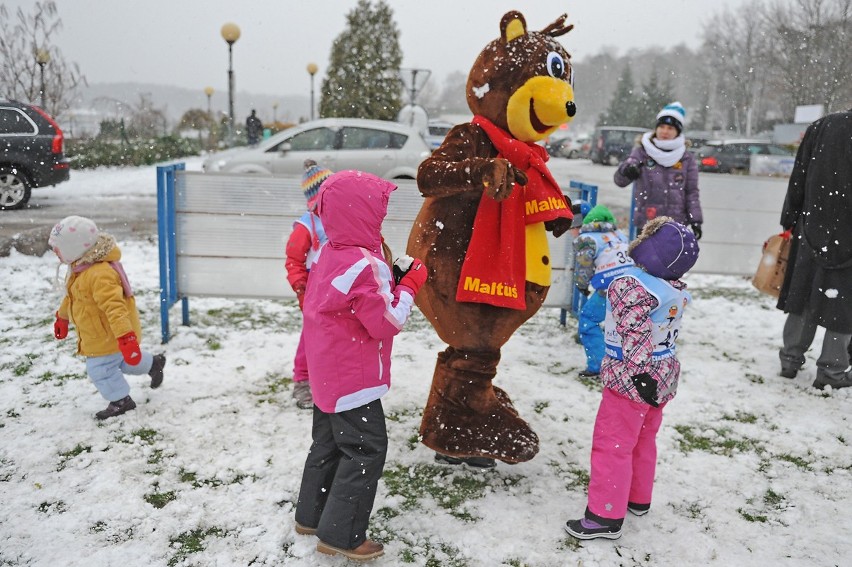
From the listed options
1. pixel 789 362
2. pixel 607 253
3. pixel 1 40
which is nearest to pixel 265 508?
pixel 607 253

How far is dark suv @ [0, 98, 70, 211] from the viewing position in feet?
36.6

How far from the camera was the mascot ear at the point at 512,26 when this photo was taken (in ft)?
10.5

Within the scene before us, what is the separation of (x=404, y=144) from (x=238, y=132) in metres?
27.2

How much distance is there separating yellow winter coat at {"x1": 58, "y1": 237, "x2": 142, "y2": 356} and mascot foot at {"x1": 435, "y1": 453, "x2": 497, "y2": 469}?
187 centimetres

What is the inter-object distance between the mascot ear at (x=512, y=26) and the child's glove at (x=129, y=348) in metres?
2.54

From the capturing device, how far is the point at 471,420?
3.27 m

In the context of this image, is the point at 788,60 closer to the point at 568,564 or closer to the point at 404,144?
the point at 404,144

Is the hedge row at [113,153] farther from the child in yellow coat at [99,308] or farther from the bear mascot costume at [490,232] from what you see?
the bear mascot costume at [490,232]

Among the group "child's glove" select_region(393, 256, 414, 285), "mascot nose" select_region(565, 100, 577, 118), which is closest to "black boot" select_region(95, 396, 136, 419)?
"child's glove" select_region(393, 256, 414, 285)

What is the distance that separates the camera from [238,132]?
1400 inches

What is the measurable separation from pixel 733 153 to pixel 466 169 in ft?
77.4

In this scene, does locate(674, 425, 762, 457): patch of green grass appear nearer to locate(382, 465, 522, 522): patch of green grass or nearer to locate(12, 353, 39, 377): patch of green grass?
locate(382, 465, 522, 522): patch of green grass

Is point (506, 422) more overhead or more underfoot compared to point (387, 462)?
more overhead

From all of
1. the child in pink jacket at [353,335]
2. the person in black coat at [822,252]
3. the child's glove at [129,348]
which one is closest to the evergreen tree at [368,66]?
the person in black coat at [822,252]
